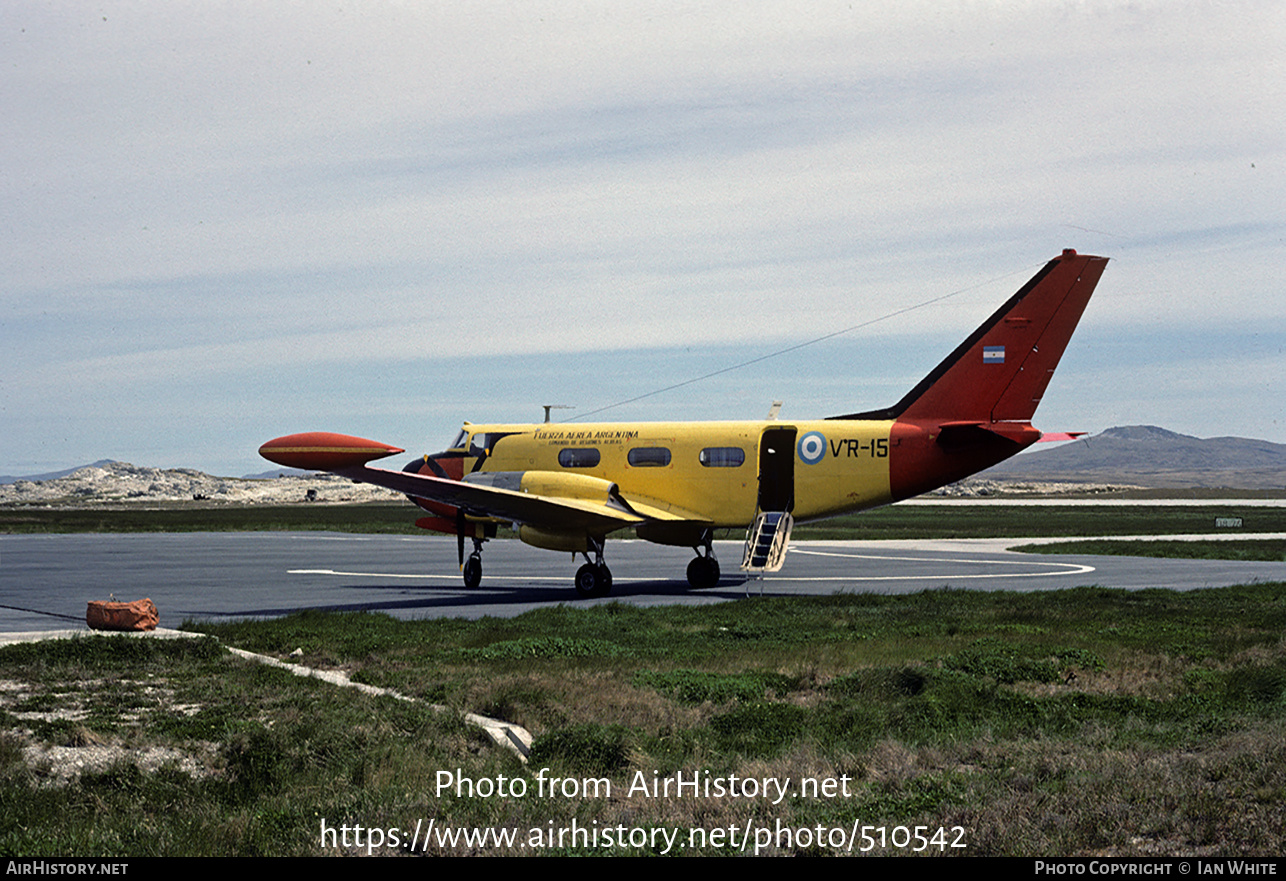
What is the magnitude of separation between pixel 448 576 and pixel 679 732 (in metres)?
25.5

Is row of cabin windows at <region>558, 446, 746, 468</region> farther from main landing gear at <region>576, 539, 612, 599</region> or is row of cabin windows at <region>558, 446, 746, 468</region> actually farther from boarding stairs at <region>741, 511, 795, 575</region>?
main landing gear at <region>576, 539, 612, 599</region>

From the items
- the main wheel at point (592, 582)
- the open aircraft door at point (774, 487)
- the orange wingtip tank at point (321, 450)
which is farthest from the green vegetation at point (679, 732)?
the main wheel at point (592, 582)

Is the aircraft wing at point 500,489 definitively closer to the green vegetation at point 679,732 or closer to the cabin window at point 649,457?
the cabin window at point 649,457

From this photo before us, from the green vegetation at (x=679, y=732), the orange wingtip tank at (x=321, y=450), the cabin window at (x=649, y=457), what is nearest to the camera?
the green vegetation at (x=679, y=732)

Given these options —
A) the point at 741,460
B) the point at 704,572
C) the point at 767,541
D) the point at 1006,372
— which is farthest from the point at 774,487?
the point at 1006,372

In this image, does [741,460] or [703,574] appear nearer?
[741,460]

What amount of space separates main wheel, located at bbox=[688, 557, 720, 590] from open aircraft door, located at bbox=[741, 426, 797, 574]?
2568 mm

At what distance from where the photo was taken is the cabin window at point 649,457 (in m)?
31.7

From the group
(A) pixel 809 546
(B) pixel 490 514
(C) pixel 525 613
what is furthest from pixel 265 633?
(A) pixel 809 546

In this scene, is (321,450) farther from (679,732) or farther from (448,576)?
(679,732)

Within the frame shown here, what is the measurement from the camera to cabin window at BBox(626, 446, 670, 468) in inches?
1246

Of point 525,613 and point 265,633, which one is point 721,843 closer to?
point 265,633

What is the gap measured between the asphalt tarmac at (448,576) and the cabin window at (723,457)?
3.45m

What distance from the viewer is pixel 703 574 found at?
32.7m
